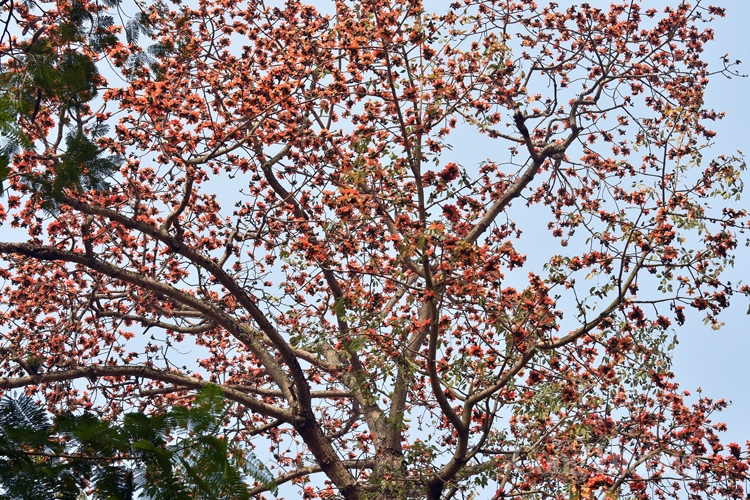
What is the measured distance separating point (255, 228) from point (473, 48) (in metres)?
2.99

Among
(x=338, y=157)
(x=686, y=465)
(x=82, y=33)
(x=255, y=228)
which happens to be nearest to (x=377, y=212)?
(x=338, y=157)

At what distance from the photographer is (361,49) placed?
6898 millimetres

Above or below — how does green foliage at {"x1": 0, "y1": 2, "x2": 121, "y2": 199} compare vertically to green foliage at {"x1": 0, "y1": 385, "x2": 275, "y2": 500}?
above

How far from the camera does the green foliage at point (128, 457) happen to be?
8.38 feet

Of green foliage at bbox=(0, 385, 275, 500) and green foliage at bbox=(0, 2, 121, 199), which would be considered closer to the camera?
green foliage at bbox=(0, 385, 275, 500)

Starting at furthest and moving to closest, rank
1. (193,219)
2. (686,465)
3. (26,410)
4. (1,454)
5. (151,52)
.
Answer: (193,219), (686,465), (151,52), (26,410), (1,454)

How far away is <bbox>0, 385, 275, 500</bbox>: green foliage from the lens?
2.55m

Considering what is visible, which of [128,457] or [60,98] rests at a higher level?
[60,98]

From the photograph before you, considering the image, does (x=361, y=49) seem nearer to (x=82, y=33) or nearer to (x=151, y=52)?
(x=151, y=52)

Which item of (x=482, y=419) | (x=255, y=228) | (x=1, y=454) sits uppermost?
(x=255, y=228)

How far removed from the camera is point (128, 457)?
2.66 m

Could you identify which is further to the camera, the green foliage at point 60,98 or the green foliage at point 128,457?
the green foliage at point 60,98

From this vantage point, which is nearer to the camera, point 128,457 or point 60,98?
point 128,457

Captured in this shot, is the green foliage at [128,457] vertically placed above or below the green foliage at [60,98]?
below
